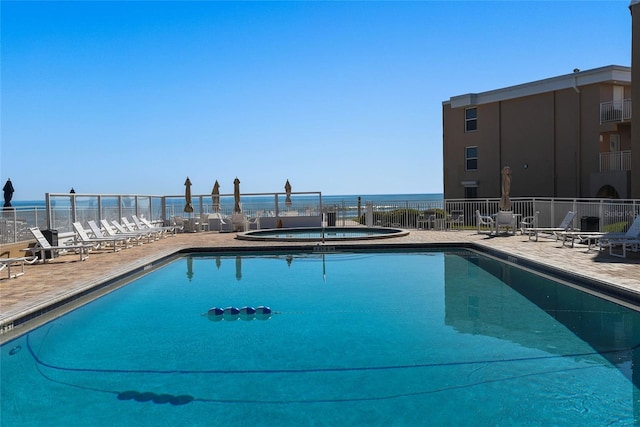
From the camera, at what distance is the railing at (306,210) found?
1255 centimetres

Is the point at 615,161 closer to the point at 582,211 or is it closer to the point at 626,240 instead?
the point at 582,211

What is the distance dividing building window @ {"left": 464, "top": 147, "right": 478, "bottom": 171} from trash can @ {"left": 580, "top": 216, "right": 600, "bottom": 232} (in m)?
11.0

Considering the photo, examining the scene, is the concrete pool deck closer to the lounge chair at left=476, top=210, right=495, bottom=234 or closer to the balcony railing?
the lounge chair at left=476, top=210, right=495, bottom=234

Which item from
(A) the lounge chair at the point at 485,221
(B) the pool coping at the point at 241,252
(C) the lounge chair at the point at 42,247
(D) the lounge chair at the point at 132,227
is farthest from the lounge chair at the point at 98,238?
(A) the lounge chair at the point at 485,221

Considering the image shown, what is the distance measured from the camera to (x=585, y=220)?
14211 millimetres

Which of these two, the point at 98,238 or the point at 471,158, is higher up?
the point at 471,158

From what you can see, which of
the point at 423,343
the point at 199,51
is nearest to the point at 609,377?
the point at 423,343

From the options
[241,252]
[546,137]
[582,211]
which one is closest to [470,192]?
[546,137]

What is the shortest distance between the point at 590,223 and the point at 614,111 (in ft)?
25.8

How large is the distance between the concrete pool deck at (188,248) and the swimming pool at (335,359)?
41 cm

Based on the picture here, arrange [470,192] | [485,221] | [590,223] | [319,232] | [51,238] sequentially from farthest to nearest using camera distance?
[470,192] → [319,232] → [485,221] → [590,223] → [51,238]

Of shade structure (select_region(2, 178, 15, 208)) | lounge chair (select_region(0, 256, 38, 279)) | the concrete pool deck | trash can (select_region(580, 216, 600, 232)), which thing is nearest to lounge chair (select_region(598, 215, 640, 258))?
the concrete pool deck

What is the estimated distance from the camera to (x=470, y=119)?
25.3 m

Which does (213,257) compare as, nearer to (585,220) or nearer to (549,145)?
(585,220)
